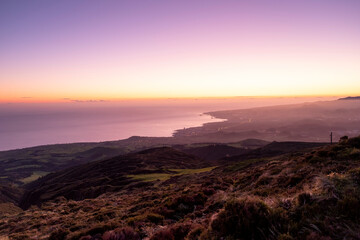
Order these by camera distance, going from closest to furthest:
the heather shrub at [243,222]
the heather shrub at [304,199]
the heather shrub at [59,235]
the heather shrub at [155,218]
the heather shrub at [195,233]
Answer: the heather shrub at [243,222]
the heather shrub at [304,199]
the heather shrub at [195,233]
the heather shrub at [155,218]
the heather shrub at [59,235]

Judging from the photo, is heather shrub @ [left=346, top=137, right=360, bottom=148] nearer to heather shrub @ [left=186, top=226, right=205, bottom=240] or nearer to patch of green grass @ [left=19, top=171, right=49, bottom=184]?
heather shrub @ [left=186, top=226, right=205, bottom=240]

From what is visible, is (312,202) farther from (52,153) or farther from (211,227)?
(52,153)

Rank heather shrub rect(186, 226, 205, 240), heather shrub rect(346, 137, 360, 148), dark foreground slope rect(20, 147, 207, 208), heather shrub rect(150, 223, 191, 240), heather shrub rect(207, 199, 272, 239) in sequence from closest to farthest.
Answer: heather shrub rect(207, 199, 272, 239) < heather shrub rect(186, 226, 205, 240) < heather shrub rect(150, 223, 191, 240) < heather shrub rect(346, 137, 360, 148) < dark foreground slope rect(20, 147, 207, 208)

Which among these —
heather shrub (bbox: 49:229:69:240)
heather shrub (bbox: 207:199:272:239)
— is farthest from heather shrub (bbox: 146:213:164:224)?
heather shrub (bbox: 207:199:272:239)

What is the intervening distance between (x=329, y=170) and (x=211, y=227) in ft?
34.8

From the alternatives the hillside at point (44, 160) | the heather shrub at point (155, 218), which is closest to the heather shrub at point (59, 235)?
the heather shrub at point (155, 218)

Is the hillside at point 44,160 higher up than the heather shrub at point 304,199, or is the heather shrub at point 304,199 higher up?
the heather shrub at point 304,199

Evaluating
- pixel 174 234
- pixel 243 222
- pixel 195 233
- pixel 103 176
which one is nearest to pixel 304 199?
pixel 243 222

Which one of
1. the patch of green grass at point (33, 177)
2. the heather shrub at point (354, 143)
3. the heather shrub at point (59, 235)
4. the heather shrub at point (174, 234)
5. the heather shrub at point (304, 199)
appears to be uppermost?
the heather shrub at point (304, 199)

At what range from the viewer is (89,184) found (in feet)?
211

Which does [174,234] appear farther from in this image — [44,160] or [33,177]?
[44,160]

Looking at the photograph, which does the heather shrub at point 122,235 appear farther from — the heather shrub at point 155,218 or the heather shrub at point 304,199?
the heather shrub at point 304,199

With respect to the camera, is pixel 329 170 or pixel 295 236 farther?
pixel 329 170

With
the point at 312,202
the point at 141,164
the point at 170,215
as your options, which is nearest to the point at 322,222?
the point at 312,202
